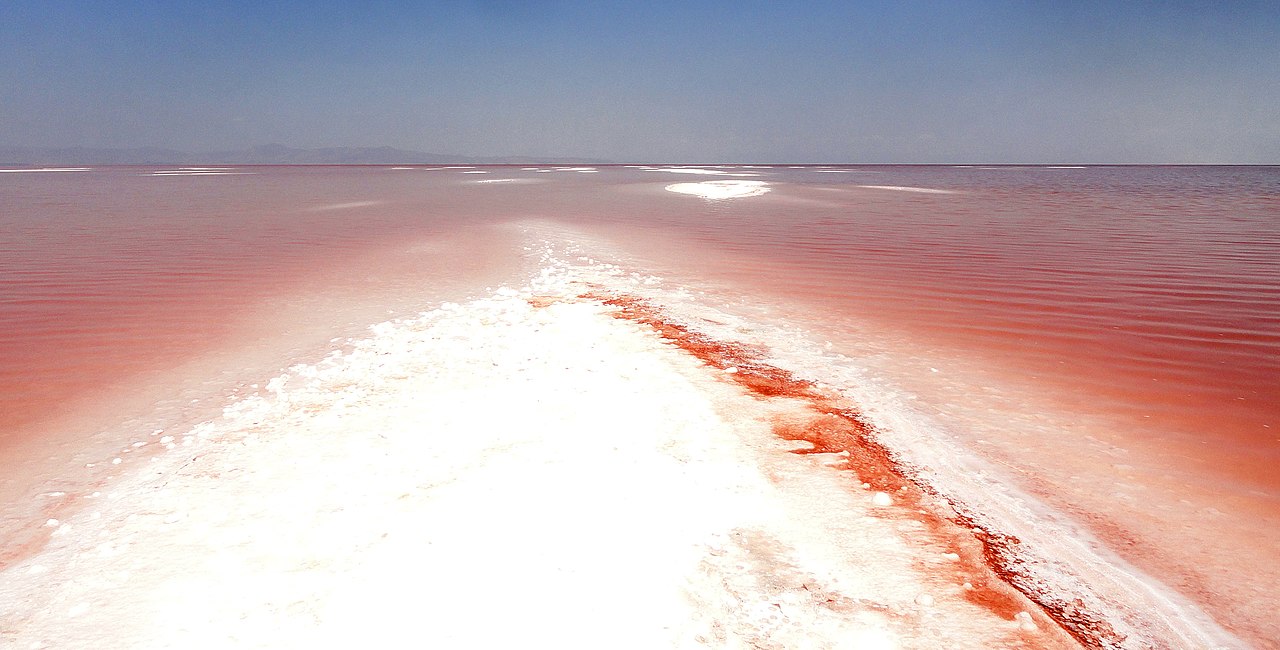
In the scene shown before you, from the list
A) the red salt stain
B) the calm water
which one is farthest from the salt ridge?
the calm water

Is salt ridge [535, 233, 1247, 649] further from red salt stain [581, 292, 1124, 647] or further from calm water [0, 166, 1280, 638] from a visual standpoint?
calm water [0, 166, 1280, 638]

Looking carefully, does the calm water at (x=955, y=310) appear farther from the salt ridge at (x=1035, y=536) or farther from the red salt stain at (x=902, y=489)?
the red salt stain at (x=902, y=489)

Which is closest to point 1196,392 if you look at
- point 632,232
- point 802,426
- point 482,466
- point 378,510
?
point 802,426

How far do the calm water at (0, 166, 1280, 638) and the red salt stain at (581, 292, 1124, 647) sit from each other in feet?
2.19

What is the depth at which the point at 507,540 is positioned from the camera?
3.08 metres

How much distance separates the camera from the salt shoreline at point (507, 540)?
2.55 meters

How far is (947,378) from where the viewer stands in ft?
18.0

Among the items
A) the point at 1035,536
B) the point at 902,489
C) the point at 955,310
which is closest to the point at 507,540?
the point at 902,489

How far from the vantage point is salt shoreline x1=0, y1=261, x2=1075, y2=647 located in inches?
100

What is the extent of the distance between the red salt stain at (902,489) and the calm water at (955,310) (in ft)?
2.19

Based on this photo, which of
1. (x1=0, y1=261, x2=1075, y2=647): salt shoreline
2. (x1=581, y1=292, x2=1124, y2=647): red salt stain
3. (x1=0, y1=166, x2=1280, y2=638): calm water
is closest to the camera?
(x1=0, y1=261, x2=1075, y2=647): salt shoreline

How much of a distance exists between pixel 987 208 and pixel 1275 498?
66.5 feet

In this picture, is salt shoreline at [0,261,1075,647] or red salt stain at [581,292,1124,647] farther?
red salt stain at [581,292,1124,647]

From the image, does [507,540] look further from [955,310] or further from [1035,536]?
[955,310]
